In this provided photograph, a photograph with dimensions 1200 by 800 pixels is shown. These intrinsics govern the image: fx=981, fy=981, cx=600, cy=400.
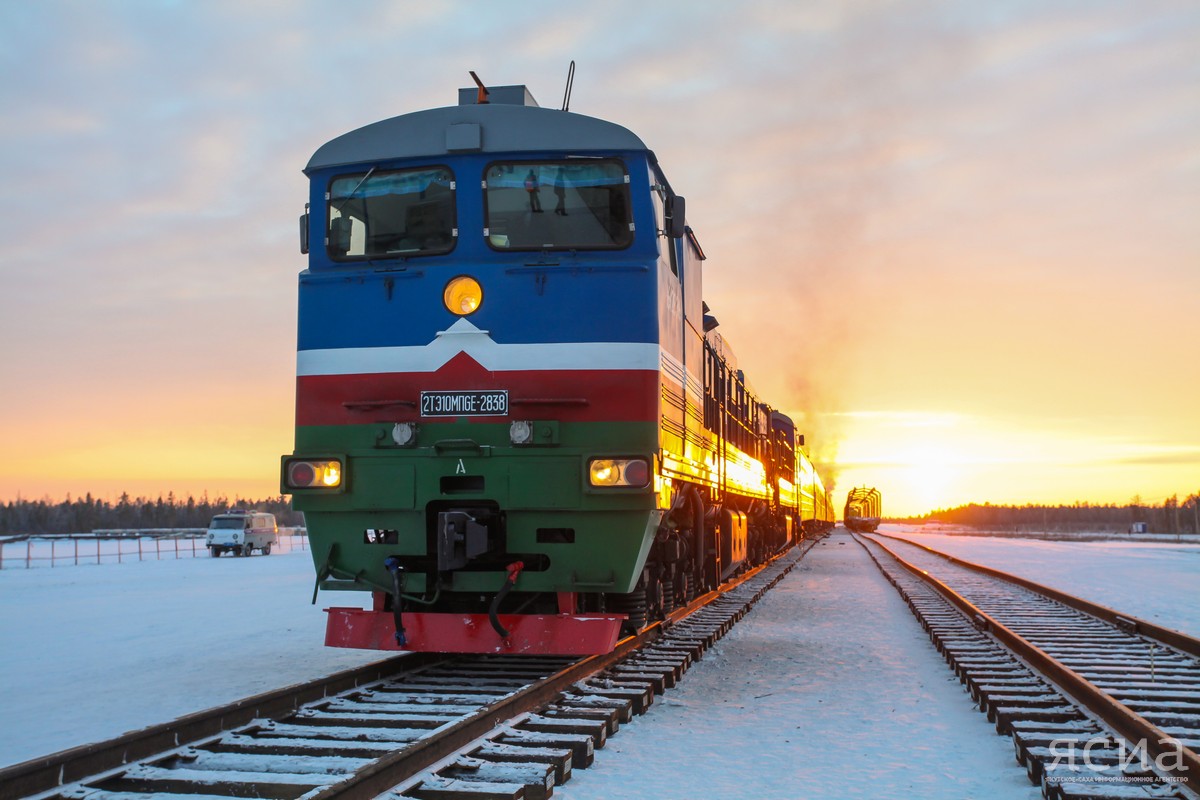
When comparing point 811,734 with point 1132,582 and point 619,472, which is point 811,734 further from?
point 1132,582

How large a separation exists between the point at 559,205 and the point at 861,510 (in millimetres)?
71529

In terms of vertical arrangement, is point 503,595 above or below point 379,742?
above

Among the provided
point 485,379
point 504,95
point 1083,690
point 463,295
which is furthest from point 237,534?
point 1083,690

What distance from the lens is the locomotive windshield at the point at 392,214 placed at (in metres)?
7.50

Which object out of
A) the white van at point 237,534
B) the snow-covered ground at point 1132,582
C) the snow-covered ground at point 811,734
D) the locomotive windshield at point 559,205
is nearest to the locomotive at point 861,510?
the snow-covered ground at point 1132,582

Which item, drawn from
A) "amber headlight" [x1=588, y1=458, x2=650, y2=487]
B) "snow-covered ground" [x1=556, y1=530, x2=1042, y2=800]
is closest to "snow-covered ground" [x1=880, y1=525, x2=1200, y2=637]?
"snow-covered ground" [x1=556, y1=530, x2=1042, y2=800]

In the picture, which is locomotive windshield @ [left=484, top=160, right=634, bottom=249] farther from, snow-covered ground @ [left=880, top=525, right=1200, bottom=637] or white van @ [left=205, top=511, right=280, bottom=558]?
white van @ [left=205, top=511, right=280, bottom=558]

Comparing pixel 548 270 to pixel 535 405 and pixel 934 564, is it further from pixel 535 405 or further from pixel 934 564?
pixel 934 564

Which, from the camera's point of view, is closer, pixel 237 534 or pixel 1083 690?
pixel 1083 690

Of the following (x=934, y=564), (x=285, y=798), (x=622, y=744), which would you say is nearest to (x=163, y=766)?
(x=285, y=798)

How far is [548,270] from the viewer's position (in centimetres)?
724

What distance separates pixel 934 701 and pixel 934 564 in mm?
21701

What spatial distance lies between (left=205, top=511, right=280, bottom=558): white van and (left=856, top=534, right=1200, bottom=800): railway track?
31143 millimetres

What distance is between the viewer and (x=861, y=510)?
7525cm
